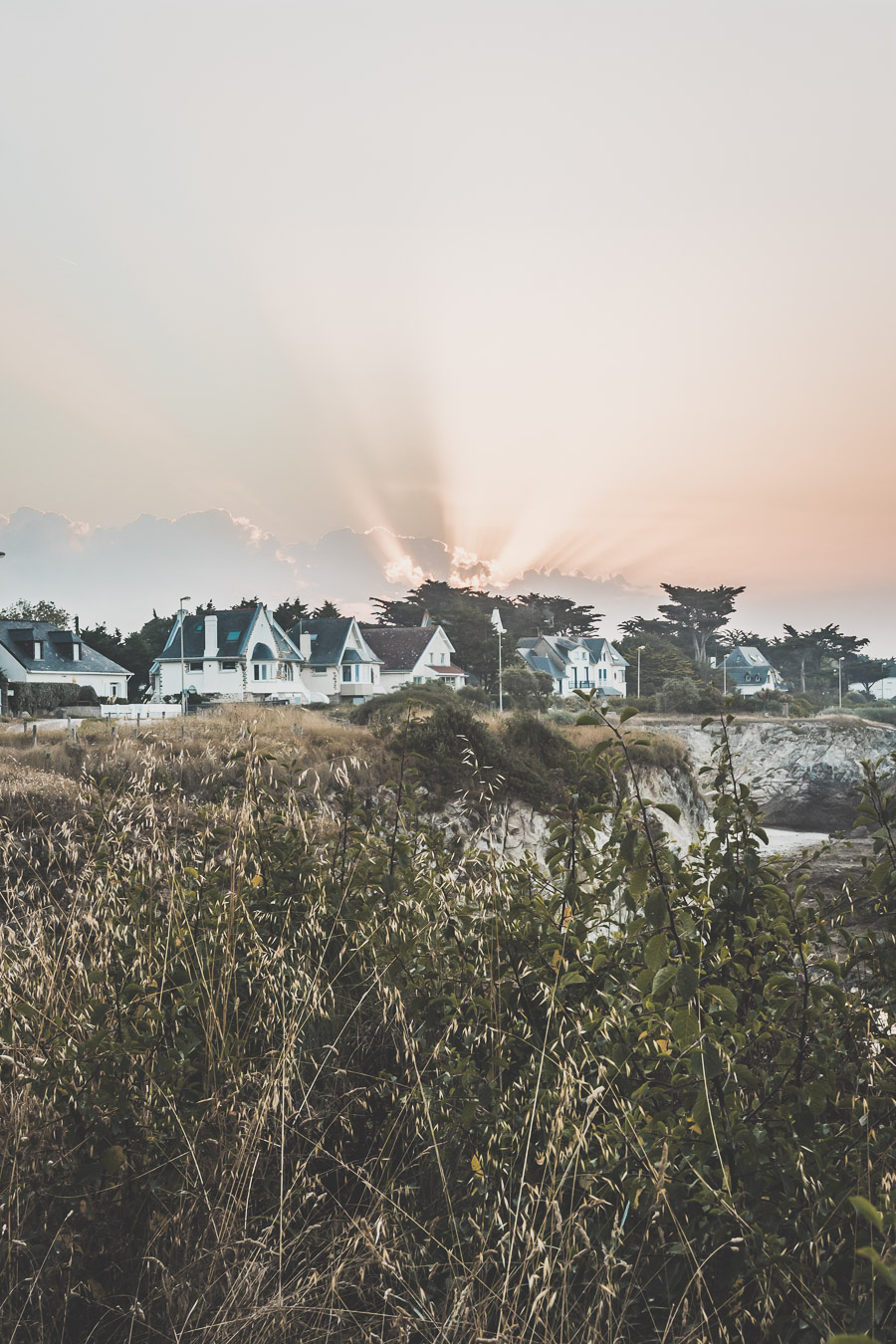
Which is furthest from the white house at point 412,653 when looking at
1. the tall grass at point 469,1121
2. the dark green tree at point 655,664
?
the tall grass at point 469,1121

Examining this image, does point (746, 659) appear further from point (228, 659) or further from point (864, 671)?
point (228, 659)

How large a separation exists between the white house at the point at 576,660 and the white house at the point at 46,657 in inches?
1068

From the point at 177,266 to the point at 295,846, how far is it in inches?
433

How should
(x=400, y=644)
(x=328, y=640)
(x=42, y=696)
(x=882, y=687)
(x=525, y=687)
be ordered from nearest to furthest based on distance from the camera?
(x=42, y=696)
(x=525, y=687)
(x=328, y=640)
(x=400, y=644)
(x=882, y=687)

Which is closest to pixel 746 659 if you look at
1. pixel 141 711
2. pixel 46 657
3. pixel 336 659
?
pixel 336 659

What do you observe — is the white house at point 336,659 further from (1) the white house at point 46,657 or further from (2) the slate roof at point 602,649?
(2) the slate roof at point 602,649

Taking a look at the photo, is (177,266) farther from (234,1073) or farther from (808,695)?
(808,695)

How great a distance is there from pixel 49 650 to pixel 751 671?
171 feet

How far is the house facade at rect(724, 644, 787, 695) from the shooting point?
65.5 meters

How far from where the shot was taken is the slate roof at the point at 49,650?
38.1 m

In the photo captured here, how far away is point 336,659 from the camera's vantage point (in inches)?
1754

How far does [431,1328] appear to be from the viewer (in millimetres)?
1593

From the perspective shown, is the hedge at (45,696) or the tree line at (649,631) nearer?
the hedge at (45,696)

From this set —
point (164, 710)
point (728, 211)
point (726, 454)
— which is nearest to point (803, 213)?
point (728, 211)
